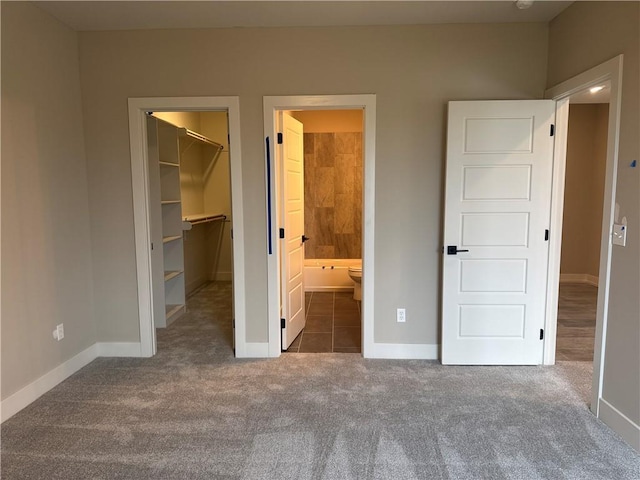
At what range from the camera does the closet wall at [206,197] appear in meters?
5.76

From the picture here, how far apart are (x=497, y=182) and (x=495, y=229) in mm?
353

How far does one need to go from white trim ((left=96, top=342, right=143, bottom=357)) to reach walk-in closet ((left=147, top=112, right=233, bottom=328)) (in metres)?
0.67

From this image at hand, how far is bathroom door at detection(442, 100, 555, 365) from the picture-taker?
2.98 metres

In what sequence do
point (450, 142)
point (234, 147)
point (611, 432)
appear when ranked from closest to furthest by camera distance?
1. point (611, 432)
2. point (450, 142)
3. point (234, 147)

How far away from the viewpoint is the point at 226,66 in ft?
10.4

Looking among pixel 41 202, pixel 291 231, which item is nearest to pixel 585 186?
pixel 291 231

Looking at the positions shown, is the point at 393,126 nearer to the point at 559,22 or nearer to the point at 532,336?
the point at 559,22

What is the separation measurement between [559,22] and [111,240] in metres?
3.79

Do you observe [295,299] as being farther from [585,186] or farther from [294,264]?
[585,186]

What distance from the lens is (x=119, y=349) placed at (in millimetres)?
3441

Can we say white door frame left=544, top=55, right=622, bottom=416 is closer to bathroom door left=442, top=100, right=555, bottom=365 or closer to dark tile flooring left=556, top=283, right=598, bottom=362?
bathroom door left=442, top=100, right=555, bottom=365

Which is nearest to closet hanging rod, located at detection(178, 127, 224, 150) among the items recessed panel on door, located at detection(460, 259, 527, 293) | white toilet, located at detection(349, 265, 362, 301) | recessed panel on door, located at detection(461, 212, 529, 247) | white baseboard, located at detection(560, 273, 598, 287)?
white toilet, located at detection(349, 265, 362, 301)

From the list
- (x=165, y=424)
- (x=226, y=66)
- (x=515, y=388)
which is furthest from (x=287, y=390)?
(x=226, y=66)

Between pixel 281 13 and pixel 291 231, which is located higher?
pixel 281 13
